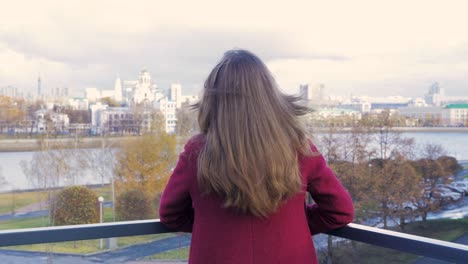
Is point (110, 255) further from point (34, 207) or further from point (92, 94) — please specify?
point (92, 94)

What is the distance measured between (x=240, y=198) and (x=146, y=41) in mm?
30152

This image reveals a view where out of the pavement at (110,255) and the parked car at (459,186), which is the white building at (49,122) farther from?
the pavement at (110,255)

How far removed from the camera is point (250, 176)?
1.24m

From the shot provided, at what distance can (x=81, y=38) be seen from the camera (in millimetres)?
30031

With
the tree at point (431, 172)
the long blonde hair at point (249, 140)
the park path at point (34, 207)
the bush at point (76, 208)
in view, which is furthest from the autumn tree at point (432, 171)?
the park path at point (34, 207)

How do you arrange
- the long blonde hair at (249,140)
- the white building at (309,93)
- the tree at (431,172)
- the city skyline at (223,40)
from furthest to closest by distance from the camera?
1. the city skyline at (223,40)
2. the tree at (431,172)
3. the white building at (309,93)
4. the long blonde hair at (249,140)

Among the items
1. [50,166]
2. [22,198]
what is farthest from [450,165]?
[22,198]

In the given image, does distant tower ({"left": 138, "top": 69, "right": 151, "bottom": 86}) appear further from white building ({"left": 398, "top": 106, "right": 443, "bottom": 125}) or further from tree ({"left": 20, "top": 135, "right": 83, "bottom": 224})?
white building ({"left": 398, "top": 106, "right": 443, "bottom": 125})

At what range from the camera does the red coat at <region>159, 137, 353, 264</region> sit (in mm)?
1337

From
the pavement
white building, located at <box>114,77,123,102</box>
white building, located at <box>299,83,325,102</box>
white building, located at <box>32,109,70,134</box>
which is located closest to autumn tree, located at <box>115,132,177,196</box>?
white building, located at <box>32,109,70,134</box>

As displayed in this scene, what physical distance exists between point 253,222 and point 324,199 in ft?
0.74

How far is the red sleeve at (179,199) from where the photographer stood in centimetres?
137

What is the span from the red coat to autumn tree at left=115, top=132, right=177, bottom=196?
1458cm

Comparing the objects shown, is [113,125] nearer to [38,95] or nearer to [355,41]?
[38,95]
